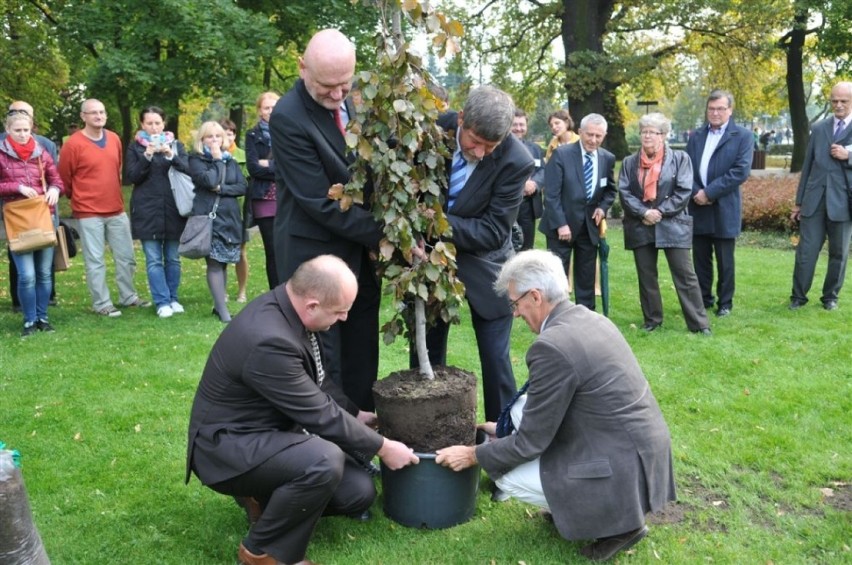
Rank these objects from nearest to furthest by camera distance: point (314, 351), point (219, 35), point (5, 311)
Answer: point (314, 351) → point (5, 311) → point (219, 35)

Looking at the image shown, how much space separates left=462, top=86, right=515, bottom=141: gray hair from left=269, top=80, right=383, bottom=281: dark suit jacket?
659 mm

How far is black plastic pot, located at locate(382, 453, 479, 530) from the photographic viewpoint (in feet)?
13.3

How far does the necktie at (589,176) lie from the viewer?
815 centimetres

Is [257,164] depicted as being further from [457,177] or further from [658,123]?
[457,177]

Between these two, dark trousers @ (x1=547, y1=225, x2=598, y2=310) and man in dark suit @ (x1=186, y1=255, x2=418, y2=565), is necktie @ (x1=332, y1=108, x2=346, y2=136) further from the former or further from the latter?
dark trousers @ (x1=547, y1=225, x2=598, y2=310)

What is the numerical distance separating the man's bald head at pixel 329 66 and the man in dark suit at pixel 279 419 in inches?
40.0

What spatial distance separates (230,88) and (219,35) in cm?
138

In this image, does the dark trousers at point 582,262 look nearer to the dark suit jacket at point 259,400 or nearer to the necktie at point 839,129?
the necktie at point 839,129

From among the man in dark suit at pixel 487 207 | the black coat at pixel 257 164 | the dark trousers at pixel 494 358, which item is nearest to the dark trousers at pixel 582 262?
the black coat at pixel 257 164

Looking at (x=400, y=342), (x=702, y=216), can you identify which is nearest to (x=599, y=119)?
(x=702, y=216)

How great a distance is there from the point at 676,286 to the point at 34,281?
20.7 feet

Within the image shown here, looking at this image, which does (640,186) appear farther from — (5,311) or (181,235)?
(5,311)

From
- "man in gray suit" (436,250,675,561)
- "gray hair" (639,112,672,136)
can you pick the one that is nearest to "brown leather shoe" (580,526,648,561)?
"man in gray suit" (436,250,675,561)

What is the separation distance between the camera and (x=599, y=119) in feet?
26.5
